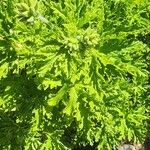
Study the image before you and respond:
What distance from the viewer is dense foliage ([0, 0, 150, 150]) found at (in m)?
3.16

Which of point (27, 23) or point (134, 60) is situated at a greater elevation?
point (27, 23)

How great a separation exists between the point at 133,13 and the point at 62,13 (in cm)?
107

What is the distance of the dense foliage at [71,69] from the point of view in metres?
3.16

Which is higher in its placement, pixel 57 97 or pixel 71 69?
pixel 71 69

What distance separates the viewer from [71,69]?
10.5 feet

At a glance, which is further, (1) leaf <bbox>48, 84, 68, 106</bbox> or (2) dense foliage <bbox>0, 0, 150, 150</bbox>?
(1) leaf <bbox>48, 84, 68, 106</bbox>

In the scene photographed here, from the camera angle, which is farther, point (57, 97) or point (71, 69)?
point (57, 97)

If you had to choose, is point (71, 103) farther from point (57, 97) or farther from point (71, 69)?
point (71, 69)

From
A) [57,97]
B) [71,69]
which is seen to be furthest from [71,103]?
[71,69]

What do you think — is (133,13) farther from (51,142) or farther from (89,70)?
(51,142)

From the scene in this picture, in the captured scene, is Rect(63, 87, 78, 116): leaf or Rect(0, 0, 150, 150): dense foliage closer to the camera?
Rect(0, 0, 150, 150): dense foliage

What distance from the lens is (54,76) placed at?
3.54 m

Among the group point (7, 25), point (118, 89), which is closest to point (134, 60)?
point (118, 89)

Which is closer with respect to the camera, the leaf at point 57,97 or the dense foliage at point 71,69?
the dense foliage at point 71,69
